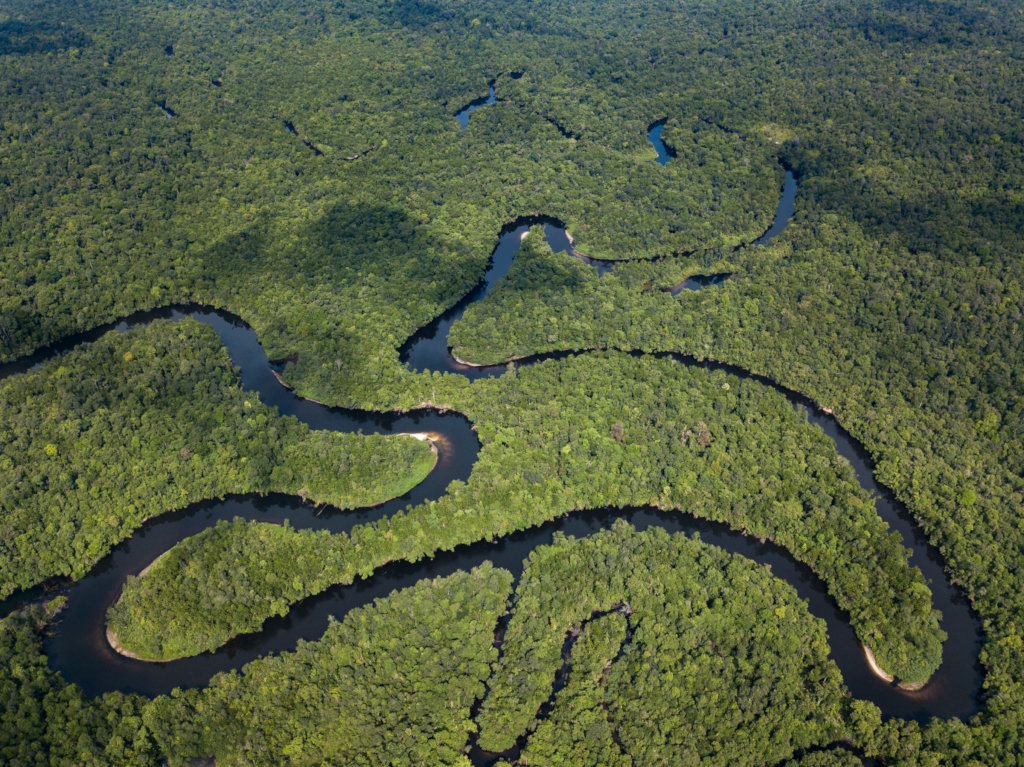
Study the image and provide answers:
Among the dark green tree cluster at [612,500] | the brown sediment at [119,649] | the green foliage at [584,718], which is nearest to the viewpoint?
the green foliage at [584,718]

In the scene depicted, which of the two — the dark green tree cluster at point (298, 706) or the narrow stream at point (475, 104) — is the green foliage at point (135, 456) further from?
the narrow stream at point (475, 104)

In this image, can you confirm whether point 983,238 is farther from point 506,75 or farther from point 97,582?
point 97,582

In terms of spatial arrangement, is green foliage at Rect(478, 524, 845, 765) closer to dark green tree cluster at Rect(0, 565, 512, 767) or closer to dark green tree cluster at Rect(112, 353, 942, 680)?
dark green tree cluster at Rect(0, 565, 512, 767)

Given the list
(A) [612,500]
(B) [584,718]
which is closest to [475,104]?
(A) [612,500]

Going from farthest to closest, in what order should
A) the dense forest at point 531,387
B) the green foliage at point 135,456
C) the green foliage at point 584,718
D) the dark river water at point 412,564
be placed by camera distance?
the green foliage at point 135,456
the dark river water at point 412,564
the dense forest at point 531,387
the green foliage at point 584,718

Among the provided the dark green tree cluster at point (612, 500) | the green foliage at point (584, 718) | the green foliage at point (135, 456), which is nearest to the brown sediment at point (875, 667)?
the dark green tree cluster at point (612, 500)

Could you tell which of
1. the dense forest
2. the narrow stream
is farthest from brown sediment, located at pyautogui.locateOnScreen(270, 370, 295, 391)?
the narrow stream

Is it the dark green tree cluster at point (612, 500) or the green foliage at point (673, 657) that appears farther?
the dark green tree cluster at point (612, 500)

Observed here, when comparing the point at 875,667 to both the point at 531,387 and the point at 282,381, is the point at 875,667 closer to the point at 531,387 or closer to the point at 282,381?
the point at 531,387
